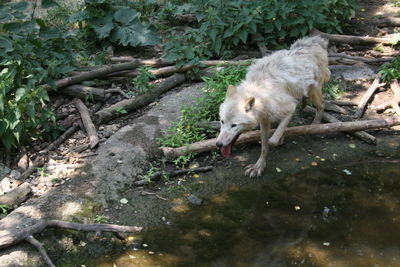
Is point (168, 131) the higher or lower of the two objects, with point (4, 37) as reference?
lower

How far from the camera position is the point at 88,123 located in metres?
7.19

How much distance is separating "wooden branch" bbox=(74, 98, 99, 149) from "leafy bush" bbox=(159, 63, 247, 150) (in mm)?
994

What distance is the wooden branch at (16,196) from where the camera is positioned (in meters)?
5.68

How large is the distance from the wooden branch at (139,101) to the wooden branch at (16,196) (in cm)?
186

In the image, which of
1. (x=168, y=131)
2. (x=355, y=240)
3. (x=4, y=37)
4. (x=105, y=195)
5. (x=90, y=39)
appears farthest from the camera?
(x=90, y=39)

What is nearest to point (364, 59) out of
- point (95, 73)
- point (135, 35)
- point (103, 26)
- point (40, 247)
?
point (135, 35)

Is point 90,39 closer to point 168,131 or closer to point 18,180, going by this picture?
point 168,131

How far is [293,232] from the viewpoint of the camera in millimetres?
5352

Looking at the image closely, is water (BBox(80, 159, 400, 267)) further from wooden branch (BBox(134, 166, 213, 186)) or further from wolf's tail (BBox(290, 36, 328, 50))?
wolf's tail (BBox(290, 36, 328, 50))

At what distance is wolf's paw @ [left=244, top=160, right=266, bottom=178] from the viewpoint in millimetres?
6512

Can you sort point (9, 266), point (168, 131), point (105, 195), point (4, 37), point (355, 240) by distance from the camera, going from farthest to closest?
point (168, 131)
point (4, 37)
point (105, 195)
point (355, 240)
point (9, 266)

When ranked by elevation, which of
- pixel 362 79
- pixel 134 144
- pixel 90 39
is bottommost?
pixel 362 79

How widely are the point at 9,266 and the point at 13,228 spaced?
54cm

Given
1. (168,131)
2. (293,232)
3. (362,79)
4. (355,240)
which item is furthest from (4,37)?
(362,79)
